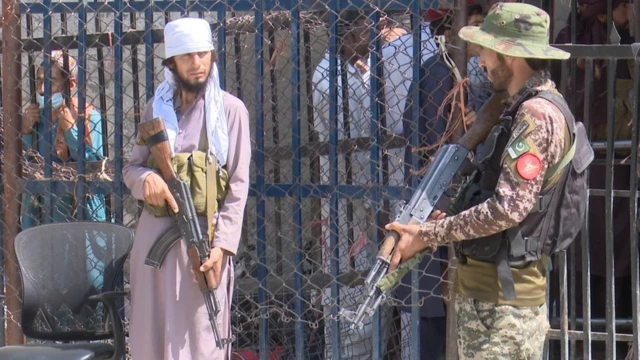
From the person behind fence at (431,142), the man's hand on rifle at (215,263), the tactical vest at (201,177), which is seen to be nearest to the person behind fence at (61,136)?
the tactical vest at (201,177)

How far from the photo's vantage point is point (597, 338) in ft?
13.6

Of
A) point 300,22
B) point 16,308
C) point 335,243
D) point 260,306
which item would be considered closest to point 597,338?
point 335,243

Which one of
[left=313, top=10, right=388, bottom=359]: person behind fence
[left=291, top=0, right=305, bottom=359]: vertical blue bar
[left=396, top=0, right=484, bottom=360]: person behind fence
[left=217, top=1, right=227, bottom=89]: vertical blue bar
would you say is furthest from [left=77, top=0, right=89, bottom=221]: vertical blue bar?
[left=396, top=0, right=484, bottom=360]: person behind fence

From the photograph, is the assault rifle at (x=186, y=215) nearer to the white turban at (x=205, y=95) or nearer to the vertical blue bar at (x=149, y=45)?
the white turban at (x=205, y=95)

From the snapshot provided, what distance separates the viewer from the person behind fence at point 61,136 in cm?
464

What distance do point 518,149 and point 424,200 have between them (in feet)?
1.38

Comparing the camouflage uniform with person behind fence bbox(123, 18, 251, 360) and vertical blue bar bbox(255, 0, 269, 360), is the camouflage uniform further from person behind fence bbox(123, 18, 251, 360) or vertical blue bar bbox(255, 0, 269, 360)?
vertical blue bar bbox(255, 0, 269, 360)

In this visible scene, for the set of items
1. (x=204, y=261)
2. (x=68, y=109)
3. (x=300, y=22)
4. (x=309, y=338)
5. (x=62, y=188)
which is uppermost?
(x=300, y=22)

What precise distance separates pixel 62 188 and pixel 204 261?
3.98 ft

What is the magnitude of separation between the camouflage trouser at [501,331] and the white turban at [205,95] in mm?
1230

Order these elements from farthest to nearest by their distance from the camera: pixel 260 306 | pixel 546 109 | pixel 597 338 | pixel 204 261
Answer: pixel 260 306 < pixel 597 338 < pixel 204 261 < pixel 546 109

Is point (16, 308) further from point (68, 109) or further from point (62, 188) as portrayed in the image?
point (68, 109)

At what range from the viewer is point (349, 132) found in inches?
175

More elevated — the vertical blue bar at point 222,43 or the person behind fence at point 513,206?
the vertical blue bar at point 222,43
